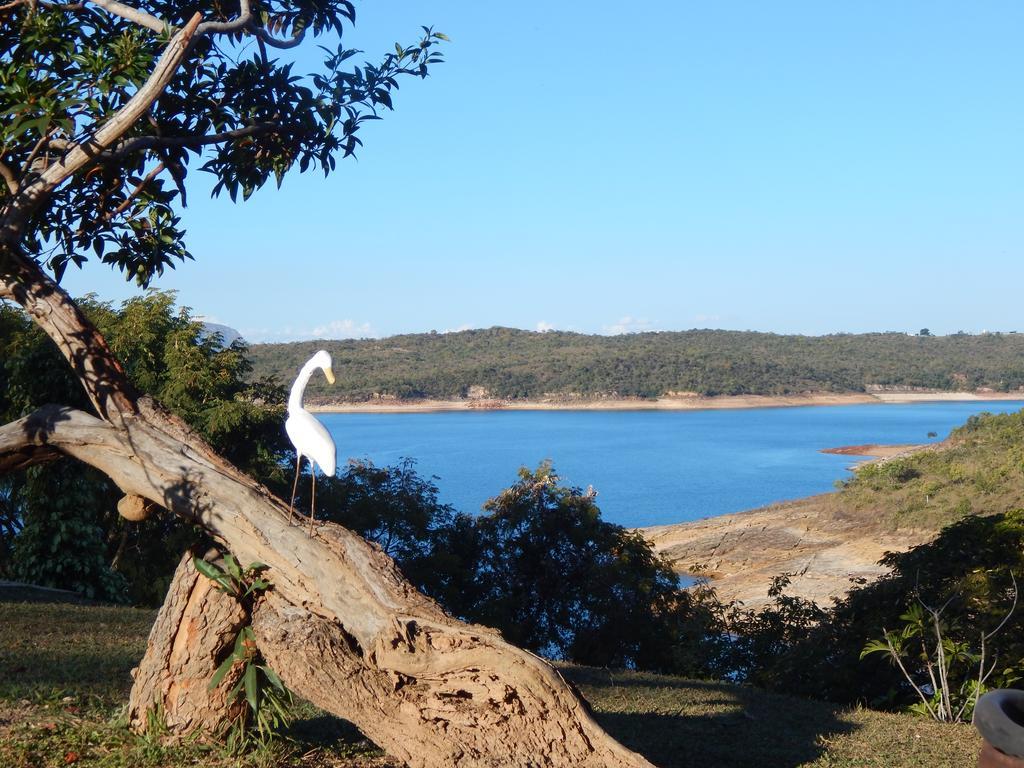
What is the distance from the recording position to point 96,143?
432 centimetres

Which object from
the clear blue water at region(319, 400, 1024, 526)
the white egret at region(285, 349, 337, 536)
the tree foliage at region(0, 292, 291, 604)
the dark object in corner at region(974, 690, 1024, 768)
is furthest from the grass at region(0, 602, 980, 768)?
the clear blue water at region(319, 400, 1024, 526)

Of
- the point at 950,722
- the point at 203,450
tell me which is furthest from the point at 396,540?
the point at 203,450

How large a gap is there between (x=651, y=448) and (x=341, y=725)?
5906cm

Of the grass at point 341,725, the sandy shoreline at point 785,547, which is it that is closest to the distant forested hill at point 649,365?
the sandy shoreline at point 785,547

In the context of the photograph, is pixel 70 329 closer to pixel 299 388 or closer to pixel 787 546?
pixel 299 388

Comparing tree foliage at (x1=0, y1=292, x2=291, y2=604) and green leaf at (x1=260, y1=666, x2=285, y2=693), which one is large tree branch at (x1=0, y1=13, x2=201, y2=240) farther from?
tree foliage at (x1=0, y1=292, x2=291, y2=604)

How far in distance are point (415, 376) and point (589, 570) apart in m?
56.0

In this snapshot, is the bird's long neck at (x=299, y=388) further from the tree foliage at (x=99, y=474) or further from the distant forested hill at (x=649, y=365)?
the distant forested hill at (x=649, y=365)

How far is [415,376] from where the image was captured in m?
70.6

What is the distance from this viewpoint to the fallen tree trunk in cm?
374

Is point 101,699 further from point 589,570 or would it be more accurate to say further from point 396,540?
point 396,540

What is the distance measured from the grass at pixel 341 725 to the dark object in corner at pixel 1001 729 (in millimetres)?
1768

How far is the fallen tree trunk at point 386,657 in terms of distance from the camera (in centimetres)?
374

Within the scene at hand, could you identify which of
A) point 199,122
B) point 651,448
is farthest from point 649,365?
point 199,122
